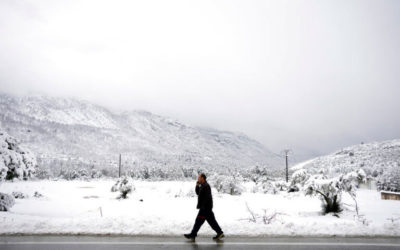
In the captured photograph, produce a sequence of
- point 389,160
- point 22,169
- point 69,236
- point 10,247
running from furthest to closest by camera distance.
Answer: point 389,160 < point 22,169 < point 69,236 < point 10,247

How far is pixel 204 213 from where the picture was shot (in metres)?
8.38

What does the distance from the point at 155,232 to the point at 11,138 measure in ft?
27.1

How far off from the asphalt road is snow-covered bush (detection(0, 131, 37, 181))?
207 inches

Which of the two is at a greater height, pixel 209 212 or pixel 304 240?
pixel 209 212

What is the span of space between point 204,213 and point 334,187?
31.5 feet

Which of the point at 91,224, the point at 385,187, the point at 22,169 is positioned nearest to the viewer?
the point at 91,224

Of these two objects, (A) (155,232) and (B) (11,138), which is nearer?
(A) (155,232)

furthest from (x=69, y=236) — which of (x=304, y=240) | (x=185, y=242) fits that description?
(x=304, y=240)

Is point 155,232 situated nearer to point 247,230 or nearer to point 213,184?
point 247,230

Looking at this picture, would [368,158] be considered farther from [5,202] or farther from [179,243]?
[179,243]

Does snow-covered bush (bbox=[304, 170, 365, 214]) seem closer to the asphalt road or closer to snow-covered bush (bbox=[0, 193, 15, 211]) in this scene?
the asphalt road

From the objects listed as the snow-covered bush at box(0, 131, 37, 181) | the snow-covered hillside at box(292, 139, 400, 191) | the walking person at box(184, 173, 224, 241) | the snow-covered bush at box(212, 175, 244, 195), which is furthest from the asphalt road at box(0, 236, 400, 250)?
the snow-covered hillside at box(292, 139, 400, 191)

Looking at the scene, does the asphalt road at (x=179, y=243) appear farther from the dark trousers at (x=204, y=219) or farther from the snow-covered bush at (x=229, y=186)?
the snow-covered bush at (x=229, y=186)

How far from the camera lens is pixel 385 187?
161 feet
